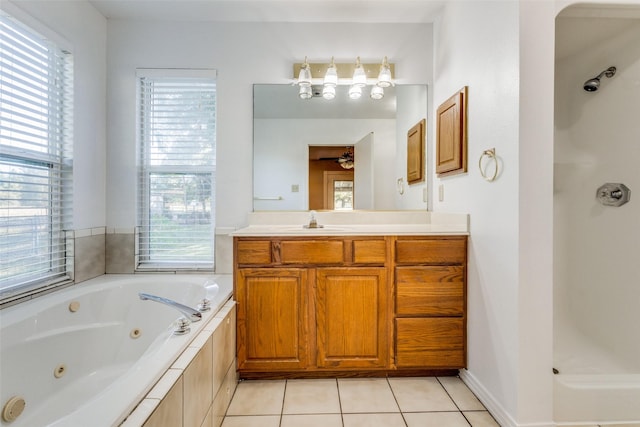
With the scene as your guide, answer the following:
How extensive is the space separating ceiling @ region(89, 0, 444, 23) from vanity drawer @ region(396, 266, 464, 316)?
178 cm

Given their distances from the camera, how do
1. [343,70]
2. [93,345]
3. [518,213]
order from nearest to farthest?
[518,213] → [93,345] → [343,70]

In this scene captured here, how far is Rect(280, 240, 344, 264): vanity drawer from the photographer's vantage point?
1.72 metres

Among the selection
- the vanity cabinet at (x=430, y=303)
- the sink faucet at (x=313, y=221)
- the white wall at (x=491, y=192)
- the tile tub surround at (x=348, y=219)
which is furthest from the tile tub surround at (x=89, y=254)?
the white wall at (x=491, y=192)

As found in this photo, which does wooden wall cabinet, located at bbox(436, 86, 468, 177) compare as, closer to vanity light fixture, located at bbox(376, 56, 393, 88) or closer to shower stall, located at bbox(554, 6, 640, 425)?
vanity light fixture, located at bbox(376, 56, 393, 88)

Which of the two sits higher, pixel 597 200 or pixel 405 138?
pixel 405 138

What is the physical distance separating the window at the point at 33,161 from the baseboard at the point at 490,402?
8.00 feet

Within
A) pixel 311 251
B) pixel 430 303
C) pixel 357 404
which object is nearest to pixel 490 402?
pixel 430 303

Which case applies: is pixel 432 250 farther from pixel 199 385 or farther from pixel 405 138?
pixel 199 385

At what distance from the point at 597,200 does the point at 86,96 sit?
3238mm

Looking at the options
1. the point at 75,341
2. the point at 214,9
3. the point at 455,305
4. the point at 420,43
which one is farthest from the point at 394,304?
the point at 214,9

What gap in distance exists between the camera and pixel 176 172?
2.25 metres

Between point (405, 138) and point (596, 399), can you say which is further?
point (405, 138)

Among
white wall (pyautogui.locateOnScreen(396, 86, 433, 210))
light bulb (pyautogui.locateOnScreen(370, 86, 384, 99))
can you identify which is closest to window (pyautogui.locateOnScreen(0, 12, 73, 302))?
light bulb (pyautogui.locateOnScreen(370, 86, 384, 99))

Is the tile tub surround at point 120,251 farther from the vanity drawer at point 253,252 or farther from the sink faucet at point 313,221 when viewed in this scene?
the sink faucet at point 313,221
